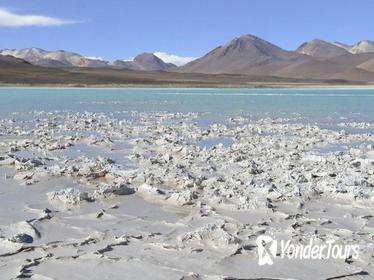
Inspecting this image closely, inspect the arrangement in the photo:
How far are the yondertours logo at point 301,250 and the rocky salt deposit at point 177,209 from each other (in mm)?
74

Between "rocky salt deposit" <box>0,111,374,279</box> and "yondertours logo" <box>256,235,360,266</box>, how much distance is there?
74mm

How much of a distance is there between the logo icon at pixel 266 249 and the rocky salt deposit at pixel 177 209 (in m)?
0.06

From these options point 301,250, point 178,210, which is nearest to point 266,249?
point 301,250

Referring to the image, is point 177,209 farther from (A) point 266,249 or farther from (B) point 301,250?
(B) point 301,250

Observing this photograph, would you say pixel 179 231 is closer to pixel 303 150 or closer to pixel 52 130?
pixel 303 150

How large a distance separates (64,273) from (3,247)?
2.51 ft

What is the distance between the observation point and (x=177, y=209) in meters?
5.64

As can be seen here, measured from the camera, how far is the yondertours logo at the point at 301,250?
160 inches

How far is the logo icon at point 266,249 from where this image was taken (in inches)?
158

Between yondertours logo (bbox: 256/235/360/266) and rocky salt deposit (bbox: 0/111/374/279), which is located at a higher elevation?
yondertours logo (bbox: 256/235/360/266)

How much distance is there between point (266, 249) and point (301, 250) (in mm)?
259

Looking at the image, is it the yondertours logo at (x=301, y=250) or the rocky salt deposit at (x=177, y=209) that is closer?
the rocky salt deposit at (x=177, y=209)

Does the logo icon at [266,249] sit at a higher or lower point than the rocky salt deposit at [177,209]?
higher

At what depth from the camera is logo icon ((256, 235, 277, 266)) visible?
4008 millimetres
